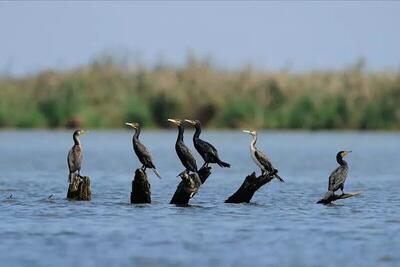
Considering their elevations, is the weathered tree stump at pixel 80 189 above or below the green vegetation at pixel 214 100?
below

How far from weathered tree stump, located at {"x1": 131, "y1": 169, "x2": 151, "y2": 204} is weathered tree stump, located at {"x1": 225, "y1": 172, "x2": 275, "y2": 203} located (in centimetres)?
143

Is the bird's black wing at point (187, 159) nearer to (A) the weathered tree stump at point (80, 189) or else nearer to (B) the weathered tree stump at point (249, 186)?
(B) the weathered tree stump at point (249, 186)

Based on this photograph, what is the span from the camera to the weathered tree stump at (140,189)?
2050cm

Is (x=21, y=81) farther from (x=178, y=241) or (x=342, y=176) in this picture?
(x=178, y=241)

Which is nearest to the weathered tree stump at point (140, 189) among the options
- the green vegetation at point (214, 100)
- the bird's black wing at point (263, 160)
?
the bird's black wing at point (263, 160)

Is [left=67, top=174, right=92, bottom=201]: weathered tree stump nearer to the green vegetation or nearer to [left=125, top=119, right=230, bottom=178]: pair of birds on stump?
[left=125, top=119, right=230, bottom=178]: pair of birds on stump

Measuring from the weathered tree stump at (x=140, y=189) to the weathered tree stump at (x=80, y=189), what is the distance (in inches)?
30.0

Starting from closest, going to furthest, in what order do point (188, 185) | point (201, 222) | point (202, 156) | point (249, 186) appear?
point (201, 222), point (188, 185), point (249, 186), point (202, 156)

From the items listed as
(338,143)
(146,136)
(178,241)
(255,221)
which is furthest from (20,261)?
(146,136)

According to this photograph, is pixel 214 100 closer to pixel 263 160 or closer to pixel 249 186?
pixel 263 160

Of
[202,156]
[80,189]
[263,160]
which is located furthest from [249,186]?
[80,189]

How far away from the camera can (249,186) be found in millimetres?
20969

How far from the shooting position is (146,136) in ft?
177

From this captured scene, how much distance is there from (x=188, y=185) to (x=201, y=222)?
5.43ft
